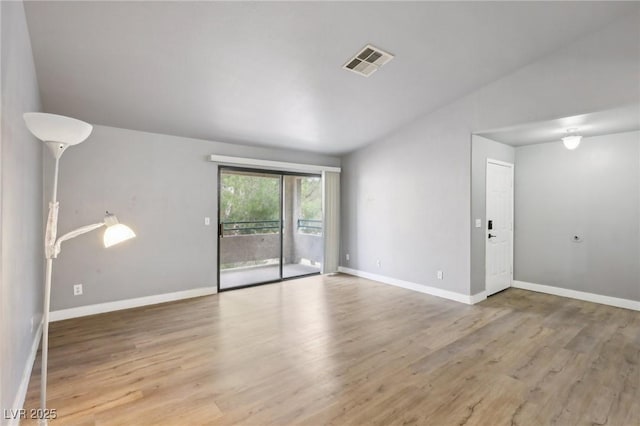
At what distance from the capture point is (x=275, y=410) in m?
2.10

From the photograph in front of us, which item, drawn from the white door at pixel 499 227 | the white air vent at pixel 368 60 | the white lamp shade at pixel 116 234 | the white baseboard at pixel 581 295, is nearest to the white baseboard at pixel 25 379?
the white lamp shade at pixel 116 234

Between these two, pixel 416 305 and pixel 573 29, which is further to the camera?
pixel 416 305

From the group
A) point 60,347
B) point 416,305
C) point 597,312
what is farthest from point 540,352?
point 60,347

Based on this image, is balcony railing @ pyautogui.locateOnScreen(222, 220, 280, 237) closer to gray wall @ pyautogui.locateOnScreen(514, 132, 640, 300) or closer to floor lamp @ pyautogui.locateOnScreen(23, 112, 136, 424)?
floor lamp @ pyautogui.locateOnScreen(23, 112, 136, 424)

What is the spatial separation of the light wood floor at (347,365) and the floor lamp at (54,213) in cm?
86

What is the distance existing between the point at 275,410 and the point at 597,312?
438 cm

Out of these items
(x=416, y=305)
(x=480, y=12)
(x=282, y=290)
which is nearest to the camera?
(x=480, y=12)

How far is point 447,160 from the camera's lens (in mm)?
4656

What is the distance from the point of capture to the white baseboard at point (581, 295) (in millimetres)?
4188

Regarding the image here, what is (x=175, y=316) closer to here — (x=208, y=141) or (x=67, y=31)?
(x=208, y=141)

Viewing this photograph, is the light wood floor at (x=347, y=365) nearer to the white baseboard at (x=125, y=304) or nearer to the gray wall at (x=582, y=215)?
the white baseboard at (x=125, y=304)

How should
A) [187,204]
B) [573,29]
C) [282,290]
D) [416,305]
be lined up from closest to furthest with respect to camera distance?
[573,29] < [416,305] < [187,204] < [282,290]

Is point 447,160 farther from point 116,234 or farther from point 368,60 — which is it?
point 116,234

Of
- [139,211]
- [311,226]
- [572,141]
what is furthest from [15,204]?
[572,141]
